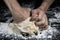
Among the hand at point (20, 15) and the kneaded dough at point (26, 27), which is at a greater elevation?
the hand at point (20, 15)

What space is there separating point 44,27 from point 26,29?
107 millimetres

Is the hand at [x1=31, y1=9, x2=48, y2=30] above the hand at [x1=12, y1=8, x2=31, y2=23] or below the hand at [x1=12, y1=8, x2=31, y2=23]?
below

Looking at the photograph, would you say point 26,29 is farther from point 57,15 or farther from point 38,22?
point 57,15

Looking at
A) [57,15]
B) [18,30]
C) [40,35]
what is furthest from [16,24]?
[57,15]

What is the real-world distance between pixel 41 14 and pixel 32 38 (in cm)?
16

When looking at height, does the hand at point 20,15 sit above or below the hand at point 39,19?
above

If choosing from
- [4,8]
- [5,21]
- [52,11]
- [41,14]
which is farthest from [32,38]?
[4,8]

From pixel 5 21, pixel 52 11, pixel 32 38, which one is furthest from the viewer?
pixel 52 11

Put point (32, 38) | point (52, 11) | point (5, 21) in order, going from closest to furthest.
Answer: point (32, 38)
point (5, 21)
point (52, 11)

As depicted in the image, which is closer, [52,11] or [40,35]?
[40,35]

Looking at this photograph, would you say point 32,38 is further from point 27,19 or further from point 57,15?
point 57,15

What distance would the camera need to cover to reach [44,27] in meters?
1.12

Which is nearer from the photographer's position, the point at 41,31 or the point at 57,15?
the point at 41,31

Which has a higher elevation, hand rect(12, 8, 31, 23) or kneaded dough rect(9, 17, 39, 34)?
hand rect(12, 8, 31, 23)
